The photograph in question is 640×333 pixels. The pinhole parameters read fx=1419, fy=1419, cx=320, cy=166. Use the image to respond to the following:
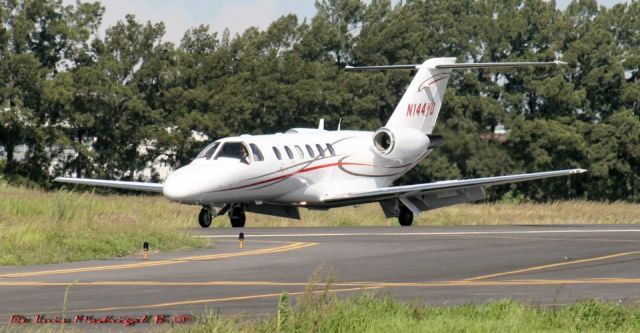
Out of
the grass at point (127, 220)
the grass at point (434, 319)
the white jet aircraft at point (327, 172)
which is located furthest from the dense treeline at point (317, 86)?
the grass at point (434, 319)

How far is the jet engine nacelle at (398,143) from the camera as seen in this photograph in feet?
134

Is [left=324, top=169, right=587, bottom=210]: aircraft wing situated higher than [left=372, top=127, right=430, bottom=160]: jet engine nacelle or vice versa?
[left=372, top=127, right=430, bottom=160]: jet engine nacelle

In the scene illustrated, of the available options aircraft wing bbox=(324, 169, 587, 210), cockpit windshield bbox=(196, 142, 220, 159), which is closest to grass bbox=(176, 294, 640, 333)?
cockpit windshield bbox=(196, 142, 220, 159)

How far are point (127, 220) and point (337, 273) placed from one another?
30.0 feet

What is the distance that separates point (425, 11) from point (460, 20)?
2307mm

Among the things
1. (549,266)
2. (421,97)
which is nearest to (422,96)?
(421,97)

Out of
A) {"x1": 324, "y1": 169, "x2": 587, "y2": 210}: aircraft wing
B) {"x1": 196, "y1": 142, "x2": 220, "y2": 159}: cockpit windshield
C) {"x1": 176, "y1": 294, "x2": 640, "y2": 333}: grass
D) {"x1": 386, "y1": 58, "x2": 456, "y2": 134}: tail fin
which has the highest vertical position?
{"x1": 386, "y1": 58, "x2": 456, "y2": 134}: tail fin

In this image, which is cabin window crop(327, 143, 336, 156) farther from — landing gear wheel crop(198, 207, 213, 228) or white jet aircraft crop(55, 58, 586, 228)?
landing gear wheel crop(198, 207, 213, 228)

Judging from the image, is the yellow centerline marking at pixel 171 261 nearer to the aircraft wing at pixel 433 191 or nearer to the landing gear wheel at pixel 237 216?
the landing gear wheel at pixel 237 216

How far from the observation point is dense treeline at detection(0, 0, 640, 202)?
65.1 m

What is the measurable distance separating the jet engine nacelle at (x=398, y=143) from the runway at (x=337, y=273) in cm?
1005

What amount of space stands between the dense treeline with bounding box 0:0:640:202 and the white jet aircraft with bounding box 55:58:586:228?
12.2 meters

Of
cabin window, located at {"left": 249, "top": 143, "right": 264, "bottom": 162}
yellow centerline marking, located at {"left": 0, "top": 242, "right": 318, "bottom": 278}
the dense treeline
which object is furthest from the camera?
the dense treeline

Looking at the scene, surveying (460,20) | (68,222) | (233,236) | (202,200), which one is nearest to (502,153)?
(202,200)
